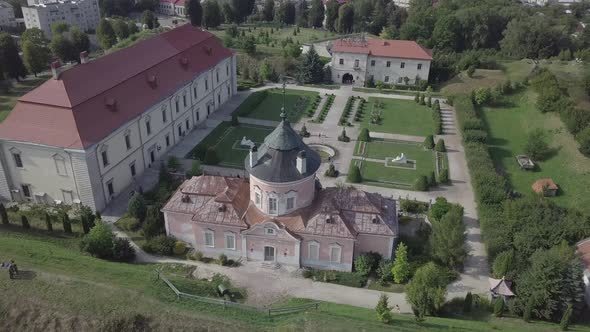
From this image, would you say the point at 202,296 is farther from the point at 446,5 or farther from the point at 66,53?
the point at 446,5

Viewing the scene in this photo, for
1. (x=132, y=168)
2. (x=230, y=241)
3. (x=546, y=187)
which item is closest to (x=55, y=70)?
(x=132, y=168)

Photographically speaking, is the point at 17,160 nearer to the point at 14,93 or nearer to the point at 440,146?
the point at 14,93

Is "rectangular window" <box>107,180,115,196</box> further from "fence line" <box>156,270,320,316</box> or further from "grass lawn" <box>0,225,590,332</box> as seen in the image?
"fence line" <box>156,270,320,316</box>

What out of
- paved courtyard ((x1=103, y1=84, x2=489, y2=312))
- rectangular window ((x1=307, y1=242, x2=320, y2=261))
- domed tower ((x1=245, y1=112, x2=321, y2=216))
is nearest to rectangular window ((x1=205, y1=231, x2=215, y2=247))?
paved courtyard ((x1=103, y1=84, x2=489, y2=312))

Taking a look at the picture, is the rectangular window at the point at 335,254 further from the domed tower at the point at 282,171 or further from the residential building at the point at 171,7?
the residential building at the point at 171,7

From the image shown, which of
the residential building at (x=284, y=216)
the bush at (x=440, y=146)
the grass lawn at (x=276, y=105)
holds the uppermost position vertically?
the residential building at (x=284, y=216)

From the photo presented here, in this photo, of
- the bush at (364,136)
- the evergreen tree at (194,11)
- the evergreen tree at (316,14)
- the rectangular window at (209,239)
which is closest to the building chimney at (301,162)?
the rectangular window at (209,239)
